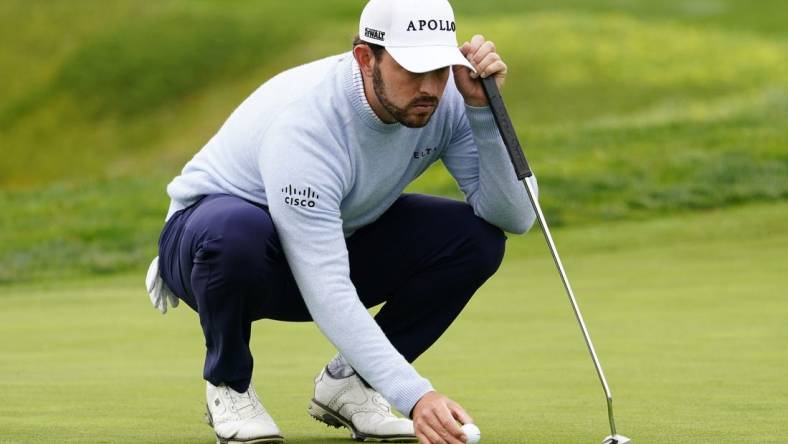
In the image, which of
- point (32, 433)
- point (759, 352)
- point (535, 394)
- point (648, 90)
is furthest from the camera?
point (648, 90)

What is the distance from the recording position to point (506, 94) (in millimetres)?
21781

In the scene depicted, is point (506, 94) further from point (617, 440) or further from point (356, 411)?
point (617, 440)

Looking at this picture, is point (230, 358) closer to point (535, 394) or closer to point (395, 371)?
point (395, 371)

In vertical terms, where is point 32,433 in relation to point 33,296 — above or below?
above

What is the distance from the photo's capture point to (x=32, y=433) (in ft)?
12.8

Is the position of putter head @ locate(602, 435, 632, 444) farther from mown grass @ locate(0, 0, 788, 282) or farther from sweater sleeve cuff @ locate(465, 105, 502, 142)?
mown grass @ locate(0, 0, 788, 282)

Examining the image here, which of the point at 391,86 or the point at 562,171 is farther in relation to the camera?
the point at 562,171

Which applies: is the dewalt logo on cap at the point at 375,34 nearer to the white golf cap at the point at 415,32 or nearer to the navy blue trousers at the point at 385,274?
the white golf cap at the point at 415,32

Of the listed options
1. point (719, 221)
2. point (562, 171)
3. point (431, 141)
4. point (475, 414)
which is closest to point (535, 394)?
point (475, 414)

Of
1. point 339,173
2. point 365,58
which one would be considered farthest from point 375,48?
point 339,173

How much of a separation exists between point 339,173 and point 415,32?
40cm

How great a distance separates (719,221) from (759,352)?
581 cm

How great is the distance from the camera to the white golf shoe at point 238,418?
382 centimetres

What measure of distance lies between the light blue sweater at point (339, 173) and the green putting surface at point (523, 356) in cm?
56
